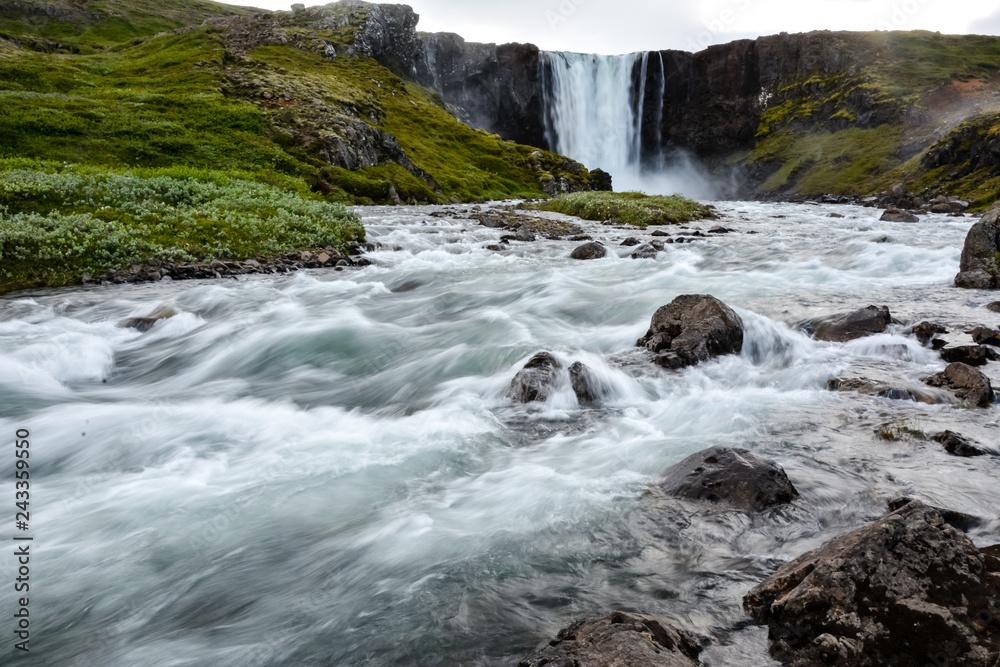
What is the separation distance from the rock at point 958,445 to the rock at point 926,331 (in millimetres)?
4328

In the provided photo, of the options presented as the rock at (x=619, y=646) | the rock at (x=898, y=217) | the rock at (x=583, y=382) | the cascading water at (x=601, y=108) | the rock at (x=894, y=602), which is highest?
the cascading water at (x=601, y=108)

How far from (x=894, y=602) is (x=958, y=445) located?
12.5 ft

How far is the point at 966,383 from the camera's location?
748 cm

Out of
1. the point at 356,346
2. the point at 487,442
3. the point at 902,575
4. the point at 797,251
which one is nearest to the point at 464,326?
→ the point at 356,346

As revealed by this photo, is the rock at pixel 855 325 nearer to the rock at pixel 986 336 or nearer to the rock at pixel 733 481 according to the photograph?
the rock at pixel 986 336

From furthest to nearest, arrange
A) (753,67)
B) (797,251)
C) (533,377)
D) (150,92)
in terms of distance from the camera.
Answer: (753,67), (150,92), (797,251), (533,377)

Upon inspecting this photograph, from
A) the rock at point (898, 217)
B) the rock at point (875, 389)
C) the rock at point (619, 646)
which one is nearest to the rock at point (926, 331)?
the rock at point (875, 389)

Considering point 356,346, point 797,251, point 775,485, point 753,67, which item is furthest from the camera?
point 753,67

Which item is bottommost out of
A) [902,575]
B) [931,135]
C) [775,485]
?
[775,485]

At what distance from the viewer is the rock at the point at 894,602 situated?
2941mm

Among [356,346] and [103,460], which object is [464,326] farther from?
[103,460]

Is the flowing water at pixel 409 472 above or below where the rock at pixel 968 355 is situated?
below

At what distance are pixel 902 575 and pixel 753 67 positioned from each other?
421 ft

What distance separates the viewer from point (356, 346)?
38.5 ft
